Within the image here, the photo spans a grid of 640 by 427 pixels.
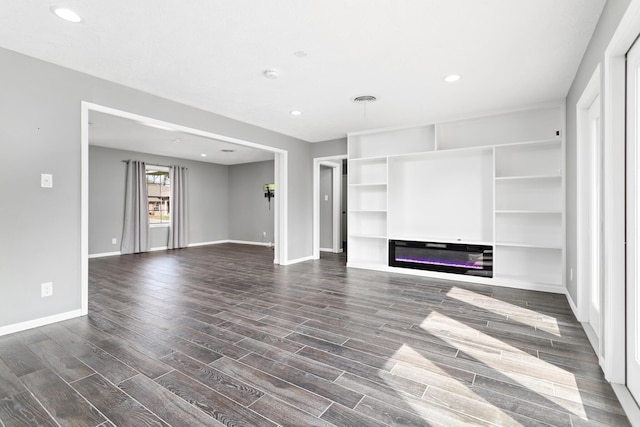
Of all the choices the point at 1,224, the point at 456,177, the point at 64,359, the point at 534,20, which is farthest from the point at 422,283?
the point at 1,224

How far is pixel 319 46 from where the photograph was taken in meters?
2.70

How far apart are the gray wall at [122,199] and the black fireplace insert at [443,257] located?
6216mm

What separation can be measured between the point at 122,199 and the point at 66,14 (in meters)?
6.25

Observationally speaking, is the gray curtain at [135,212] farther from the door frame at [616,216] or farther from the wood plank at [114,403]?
the door frame at [616,216]

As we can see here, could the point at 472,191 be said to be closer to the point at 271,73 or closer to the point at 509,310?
the point at 509,310

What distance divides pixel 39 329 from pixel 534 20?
15.8 feet

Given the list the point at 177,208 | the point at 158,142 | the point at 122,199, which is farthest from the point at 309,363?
the point at 177,208

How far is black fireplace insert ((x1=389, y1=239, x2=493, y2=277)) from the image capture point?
4555 mm

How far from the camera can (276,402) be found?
177cm

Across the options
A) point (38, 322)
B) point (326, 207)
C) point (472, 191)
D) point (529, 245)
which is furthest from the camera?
point (326, 207)

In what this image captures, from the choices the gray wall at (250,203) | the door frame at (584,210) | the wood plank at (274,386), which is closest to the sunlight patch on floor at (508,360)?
the door frame at (584,210)

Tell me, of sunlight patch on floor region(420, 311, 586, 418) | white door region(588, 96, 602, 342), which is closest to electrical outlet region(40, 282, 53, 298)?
sunlight patch on floor region(420, 311, 586, 418)

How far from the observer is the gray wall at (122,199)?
23.5ft

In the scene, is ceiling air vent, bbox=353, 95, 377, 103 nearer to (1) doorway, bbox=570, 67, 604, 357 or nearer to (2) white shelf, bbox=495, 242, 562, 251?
(1) doorway, bbox=570, 67, 604, 357
